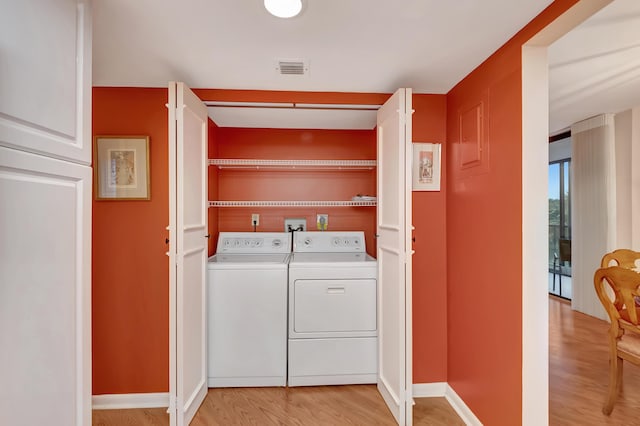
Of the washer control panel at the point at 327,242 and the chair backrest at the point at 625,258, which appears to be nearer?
the chair backrest at the point at 625,258

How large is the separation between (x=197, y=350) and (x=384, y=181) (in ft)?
5.58

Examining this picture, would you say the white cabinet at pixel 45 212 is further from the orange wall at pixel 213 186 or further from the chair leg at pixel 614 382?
the chair leg at pixel 614 382

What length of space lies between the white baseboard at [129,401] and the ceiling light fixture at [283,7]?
95.6 inches

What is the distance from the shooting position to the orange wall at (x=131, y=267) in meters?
2.11

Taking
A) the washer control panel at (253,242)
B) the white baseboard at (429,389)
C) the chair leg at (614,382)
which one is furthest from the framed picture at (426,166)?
the chair leg at (614,382)

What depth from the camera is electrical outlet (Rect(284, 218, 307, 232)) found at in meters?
2.85

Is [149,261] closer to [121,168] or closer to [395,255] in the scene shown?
[121,168]

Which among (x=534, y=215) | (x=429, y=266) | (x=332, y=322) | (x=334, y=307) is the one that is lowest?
(x=332, y=322)

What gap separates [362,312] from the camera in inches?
89.8

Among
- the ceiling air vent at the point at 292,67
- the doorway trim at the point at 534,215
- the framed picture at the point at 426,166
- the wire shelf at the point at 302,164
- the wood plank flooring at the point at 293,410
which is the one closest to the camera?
the doorway trim at the point at 534,215

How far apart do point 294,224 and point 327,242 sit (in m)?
0.36

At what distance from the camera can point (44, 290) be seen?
98 cm

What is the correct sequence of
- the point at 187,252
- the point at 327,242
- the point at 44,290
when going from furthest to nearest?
the point at 327,242 < the point at 187,252 < the point at 44,290

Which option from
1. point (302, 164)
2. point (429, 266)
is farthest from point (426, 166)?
point (302, 164)
